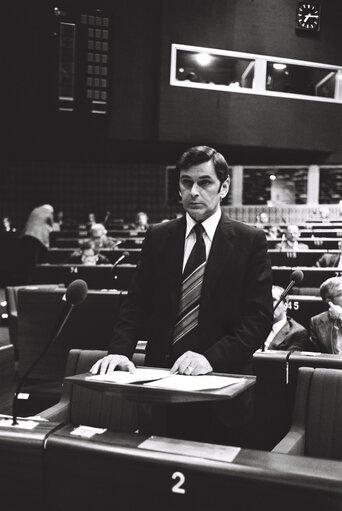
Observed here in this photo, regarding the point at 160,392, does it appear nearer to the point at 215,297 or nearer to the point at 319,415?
the point at 215,297

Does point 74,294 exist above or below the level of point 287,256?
above

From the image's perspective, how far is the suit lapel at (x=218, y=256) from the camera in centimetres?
143

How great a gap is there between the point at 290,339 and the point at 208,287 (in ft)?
7.09

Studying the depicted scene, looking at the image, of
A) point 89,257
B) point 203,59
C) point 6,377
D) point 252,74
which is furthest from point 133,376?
point 252,74

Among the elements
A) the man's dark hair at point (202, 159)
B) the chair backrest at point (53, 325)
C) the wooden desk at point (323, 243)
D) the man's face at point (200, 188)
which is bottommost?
the chair backrest at point (53, 325)

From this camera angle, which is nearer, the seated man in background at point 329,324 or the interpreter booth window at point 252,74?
the seated man in background at point 329,324

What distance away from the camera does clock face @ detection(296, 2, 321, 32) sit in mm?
10664

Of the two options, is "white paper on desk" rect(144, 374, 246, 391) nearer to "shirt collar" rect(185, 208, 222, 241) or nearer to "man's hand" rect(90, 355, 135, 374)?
"man's hand" rect(90, 355, 135, 374)

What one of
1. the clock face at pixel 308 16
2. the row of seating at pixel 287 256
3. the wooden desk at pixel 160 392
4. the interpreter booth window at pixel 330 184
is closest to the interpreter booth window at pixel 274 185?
the interpreter booth window at pixel 330 184

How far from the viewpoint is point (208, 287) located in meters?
1.43

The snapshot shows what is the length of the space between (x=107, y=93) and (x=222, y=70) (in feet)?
8.63

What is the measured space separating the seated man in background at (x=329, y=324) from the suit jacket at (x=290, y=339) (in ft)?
0.24

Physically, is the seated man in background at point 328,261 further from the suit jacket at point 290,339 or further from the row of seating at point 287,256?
the suit jacket at point 290,339

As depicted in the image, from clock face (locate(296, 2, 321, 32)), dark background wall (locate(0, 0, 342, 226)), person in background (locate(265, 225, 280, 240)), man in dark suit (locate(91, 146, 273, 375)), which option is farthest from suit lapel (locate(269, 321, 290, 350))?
clock face (locate(296, 2, 321, 32))
